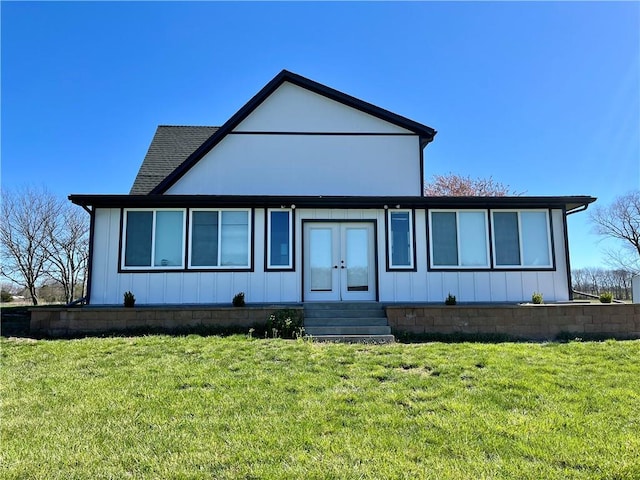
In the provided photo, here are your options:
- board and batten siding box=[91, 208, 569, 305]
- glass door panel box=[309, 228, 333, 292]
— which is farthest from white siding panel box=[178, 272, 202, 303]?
glass door panel box=[309, 228, 333, 292]

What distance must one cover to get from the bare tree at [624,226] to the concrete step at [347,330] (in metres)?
29.3

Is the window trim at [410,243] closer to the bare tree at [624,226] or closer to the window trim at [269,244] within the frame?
the window trim at [269,244]

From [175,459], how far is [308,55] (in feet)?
46.6

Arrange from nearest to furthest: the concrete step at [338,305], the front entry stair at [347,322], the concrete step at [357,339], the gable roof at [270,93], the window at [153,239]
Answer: the concrete step at [357,339]
the front entry stair at [347,322]
the concrete step at [338,305]
the window at [153,239]
the gable roof at [270,93]

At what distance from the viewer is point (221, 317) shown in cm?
879

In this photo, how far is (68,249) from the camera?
2331 centimetres

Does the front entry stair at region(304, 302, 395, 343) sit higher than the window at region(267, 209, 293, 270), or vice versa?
the window at region(267, 209, 293, 270)

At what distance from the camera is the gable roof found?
12.2 m

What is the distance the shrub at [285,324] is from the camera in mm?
8297

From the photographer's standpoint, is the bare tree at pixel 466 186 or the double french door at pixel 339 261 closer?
the double french door at pixel 339 261

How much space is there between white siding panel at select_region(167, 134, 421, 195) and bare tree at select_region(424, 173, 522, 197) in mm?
18117

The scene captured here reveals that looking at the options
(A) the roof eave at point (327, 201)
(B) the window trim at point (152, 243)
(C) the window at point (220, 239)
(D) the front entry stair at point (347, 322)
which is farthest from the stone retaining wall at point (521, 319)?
(B) the window trim at point (152, 243)

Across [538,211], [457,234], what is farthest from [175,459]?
[538,211]

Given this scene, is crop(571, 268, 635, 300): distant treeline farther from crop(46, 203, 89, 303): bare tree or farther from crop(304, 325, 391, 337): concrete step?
crop(46, 203, 89, 303): bare tree
